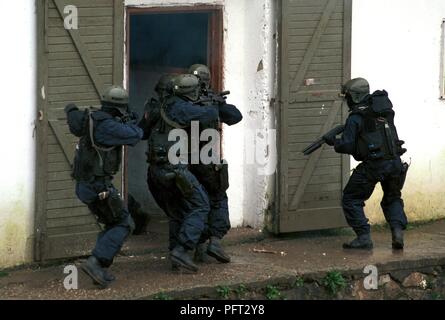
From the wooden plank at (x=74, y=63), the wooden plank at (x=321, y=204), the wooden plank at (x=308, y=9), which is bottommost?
the wooden plank at (x=321, y=204)

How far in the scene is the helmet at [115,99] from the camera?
342 inches

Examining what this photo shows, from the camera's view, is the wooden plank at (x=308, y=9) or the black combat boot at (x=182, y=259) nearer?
the black combat boot at (x=182, y=259)

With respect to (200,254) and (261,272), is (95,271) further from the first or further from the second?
(261,272)

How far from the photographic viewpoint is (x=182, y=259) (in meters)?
9.34

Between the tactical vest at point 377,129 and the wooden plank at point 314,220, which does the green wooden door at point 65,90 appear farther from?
the tactical vest at point 377,129

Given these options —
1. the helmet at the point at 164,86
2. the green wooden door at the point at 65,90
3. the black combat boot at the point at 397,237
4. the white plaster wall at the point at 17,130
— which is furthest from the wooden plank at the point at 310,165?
the white plaster wall at the point at 17,130

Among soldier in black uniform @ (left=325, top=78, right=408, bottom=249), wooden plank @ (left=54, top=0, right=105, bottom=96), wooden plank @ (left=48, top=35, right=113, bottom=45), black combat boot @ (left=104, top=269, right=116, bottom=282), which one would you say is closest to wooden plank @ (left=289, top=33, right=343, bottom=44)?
soldier in black uniform @ (left=325, top=78, right=408, bottom=249)

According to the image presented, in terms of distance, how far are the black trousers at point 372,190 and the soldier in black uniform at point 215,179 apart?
4.23ft

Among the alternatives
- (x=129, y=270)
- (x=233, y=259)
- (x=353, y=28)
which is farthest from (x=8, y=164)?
(x=353, y=28)

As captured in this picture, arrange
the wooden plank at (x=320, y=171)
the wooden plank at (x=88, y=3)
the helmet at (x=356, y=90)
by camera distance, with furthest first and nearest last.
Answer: the wooden plank at (x=320, y=171) < the helmet at (x=356, y=90) < the wooden plank at (x=88, y=3)

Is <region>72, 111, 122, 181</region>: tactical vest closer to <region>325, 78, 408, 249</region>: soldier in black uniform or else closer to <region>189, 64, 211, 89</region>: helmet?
<region>189, 64, 211, 89</region>: helmet

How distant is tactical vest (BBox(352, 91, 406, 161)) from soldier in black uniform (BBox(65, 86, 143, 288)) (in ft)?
7.73

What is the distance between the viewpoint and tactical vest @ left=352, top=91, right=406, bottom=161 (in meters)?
9.98

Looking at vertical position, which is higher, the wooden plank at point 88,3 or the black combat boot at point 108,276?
the wooden plank at point 88,3
